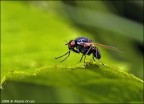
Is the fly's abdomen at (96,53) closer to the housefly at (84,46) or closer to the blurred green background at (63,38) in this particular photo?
the housefly at (84,46)

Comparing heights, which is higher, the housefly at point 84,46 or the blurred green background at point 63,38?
the housefly at point 84,46

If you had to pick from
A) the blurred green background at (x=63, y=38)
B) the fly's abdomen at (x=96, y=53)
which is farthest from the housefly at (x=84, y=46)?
the blurred green background at (x=63, y=38)

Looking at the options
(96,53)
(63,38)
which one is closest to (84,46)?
(96,53)

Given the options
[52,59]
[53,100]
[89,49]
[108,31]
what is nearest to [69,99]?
[53,100]

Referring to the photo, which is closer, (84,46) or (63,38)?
(84,46)

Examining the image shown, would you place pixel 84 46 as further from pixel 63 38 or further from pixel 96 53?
pixel 63 38

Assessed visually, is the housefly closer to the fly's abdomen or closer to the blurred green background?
the fly's abdomen

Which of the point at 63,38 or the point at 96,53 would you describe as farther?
the point at 63,38

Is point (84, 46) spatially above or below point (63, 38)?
above

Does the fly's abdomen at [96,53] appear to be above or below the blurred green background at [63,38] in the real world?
above
